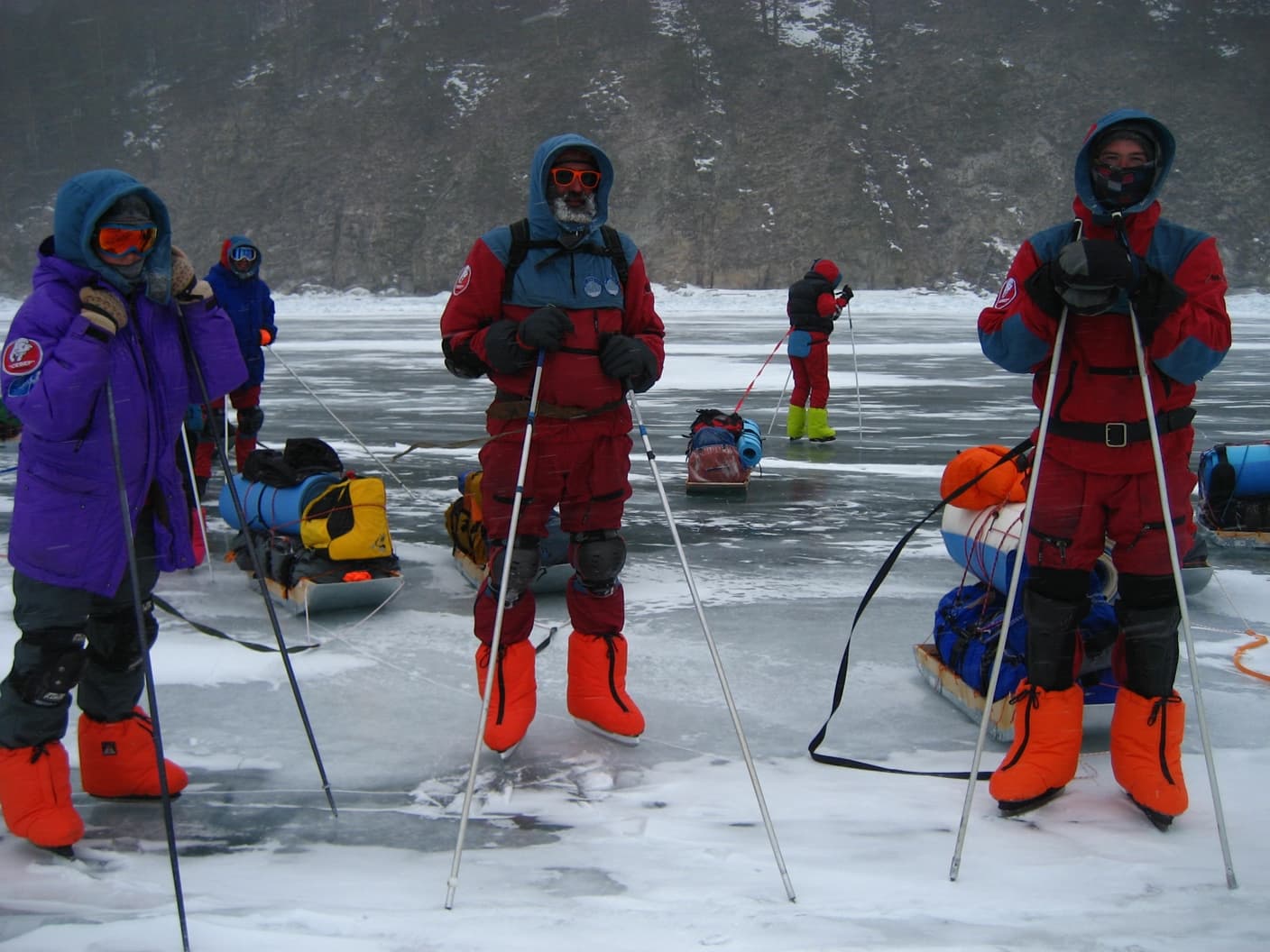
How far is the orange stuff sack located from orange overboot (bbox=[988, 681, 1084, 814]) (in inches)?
46.2

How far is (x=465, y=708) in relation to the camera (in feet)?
13.8

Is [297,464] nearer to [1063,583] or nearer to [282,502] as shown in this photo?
[282,502]

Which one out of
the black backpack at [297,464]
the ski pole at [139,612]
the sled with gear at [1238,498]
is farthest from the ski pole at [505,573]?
the sled with gear at [1238,498]

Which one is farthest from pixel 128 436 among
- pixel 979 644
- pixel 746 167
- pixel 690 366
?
pixel 746 167

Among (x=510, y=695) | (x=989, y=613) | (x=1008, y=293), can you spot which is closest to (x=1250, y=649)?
(x=989, y=613)

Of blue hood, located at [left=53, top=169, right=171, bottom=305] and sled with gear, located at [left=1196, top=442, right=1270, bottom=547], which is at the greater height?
blue hood, located at [left=53, top=169, right=171, bottom=305]

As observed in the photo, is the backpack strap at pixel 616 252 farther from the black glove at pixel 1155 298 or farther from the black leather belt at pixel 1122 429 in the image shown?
the black glove at pixel 1155 298

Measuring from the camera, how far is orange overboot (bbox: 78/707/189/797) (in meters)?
3.39

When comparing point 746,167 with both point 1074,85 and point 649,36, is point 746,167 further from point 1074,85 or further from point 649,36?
point 1074,85

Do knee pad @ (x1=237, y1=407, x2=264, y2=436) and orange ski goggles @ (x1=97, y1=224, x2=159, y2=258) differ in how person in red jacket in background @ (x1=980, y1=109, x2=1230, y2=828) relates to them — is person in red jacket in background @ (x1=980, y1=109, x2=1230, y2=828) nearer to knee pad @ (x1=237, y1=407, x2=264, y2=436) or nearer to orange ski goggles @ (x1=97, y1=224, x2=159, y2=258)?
orange ski goggles @ (x1=97, y1=224, x2=159, y2=258)

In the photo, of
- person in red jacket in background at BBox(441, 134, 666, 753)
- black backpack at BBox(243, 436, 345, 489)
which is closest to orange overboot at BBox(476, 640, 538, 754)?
person in red jacket in background at BBox(441, 134, 666, 753)

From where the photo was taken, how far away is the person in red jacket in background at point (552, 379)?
370cm

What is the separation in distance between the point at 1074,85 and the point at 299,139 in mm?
38139

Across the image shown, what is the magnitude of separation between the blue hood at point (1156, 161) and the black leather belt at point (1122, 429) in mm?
576
